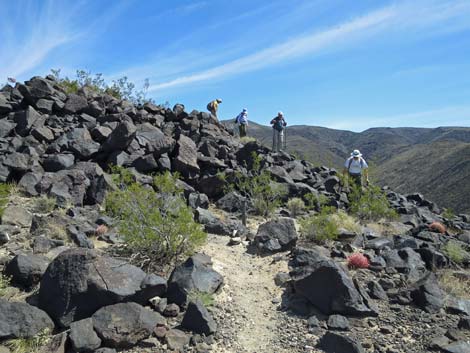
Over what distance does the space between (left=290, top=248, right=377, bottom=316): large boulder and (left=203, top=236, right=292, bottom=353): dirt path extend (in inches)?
24.4

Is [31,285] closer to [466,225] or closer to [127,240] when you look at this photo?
[127,240]

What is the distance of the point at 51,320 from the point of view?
222 inches

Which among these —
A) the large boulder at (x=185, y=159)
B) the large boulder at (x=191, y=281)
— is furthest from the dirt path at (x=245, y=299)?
the large boulder at (x=185, y=159)

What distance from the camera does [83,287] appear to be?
5.85 m

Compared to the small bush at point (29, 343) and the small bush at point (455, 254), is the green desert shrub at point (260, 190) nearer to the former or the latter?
the small bush at point (455, 254)

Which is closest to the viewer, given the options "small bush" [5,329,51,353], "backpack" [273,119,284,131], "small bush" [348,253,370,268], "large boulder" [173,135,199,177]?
"small bush" [5,329,51,353]

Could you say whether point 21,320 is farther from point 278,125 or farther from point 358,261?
point 278,125

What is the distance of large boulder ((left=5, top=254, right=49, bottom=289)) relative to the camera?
648 cm

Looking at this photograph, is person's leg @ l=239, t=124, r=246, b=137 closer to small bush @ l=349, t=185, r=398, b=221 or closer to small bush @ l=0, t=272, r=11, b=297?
small bush @ l=349, t=185, r=398, b=221

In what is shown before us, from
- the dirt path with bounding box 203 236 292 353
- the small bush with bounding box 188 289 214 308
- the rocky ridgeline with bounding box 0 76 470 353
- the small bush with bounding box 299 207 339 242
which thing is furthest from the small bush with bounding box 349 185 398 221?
the small bush with bounding box 188 289 214 308

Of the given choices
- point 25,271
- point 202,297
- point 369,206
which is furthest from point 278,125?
point 25,271

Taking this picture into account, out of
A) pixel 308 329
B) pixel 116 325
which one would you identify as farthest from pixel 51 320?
pixel 308 329

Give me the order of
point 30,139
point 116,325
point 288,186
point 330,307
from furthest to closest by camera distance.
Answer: point 288,186, point 30,139, point 330,307, point 116,325

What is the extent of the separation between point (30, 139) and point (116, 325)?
10.0 metres
